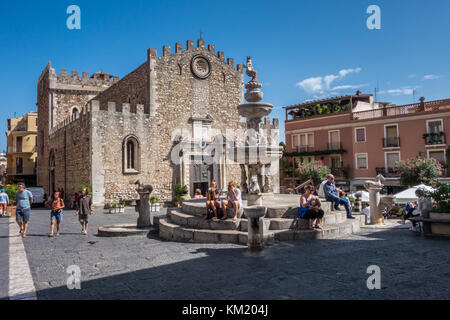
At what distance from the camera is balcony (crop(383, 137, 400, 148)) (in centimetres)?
2722

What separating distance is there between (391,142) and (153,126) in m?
20.2

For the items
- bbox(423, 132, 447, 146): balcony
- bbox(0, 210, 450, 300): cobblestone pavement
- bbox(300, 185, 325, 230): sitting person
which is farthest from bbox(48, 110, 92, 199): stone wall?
bbox(423, 132, 447, 146): balcony

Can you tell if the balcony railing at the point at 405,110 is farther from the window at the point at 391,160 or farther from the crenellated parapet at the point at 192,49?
the crenellated parapet at the point at 192,49

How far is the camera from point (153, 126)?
2105 centimetres

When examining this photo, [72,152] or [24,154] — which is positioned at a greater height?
[24,154]

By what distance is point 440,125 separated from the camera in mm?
25188

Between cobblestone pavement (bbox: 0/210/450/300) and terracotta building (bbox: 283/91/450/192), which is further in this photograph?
terracotta building (bbox: 283/91/450/192)

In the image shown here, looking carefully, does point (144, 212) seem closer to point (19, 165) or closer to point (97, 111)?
point (97, 111)

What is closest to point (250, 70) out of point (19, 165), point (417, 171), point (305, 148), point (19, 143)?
point (417, 171)

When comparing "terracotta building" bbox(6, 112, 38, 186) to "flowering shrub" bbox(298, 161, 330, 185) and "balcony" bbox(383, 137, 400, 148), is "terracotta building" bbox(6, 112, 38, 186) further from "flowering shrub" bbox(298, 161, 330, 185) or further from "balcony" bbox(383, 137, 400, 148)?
"balcony" bbox(383, 137, 400, 148)

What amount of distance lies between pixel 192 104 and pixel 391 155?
58.4ft

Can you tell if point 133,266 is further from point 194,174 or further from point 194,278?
point 194,174
